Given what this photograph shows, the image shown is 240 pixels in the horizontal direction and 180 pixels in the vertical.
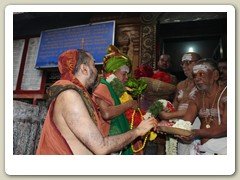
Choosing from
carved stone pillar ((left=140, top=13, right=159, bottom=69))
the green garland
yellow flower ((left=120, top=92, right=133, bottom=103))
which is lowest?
yellow flower ((left=120, top=92, right=133, bottom=103))

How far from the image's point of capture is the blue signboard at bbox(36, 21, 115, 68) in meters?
3.95

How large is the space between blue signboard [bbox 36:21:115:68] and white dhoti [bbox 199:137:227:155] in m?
1.95

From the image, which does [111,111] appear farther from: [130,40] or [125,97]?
[130,40]

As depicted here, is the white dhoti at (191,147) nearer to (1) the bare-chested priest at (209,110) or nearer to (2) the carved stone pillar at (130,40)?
(1) the bare-chested priest at (209,110)

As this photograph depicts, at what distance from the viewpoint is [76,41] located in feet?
13.4

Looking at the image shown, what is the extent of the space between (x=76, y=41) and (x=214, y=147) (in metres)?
2.47

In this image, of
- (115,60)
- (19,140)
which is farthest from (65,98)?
(19,140)

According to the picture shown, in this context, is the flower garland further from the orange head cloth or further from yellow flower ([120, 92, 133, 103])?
the orange head cloth

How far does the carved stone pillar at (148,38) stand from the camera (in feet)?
12.6

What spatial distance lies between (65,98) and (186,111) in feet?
3.73

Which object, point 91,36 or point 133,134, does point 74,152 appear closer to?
point 133,134

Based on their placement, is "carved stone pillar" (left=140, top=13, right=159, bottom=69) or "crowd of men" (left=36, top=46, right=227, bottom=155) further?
"carved stone pillar" (left=140, top=13, right=159, bottom=69)

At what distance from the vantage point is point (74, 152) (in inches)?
74.9

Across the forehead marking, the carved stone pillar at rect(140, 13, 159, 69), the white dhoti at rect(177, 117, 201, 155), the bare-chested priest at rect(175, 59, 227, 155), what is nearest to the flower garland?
the white dhoti at rect(177, 117, 201, 155)
